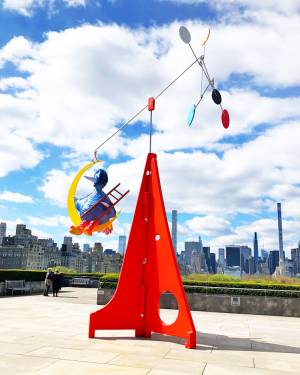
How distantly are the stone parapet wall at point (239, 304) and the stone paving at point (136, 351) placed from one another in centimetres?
394

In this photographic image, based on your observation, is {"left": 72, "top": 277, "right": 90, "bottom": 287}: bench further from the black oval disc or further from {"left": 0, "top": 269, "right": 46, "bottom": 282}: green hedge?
the black oval disc

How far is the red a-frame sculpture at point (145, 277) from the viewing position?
8.80 m

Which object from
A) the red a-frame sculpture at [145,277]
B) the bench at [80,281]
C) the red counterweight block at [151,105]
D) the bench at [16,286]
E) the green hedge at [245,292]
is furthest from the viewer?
the bench at [80,281]

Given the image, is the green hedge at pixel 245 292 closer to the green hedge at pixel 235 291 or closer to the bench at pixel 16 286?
the green hedge at pixel 235 291

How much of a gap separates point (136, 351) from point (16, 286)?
50.3 feet

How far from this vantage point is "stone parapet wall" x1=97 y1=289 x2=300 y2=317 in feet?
50.4

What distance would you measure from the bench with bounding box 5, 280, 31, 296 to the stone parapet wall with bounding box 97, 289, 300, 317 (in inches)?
255

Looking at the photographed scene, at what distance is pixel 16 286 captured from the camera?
20859 mm

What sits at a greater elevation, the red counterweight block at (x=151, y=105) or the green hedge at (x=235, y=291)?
the red counterweight block at (x=151, y=105)

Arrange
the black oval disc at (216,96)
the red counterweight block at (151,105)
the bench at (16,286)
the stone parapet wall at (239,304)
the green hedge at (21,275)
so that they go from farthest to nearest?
the green hedge at (21,275) < the bench at (16,286) < the stone parapet wall at (239,304) < the red counterweight block at (151,105) < the black oval disc at (216,96)

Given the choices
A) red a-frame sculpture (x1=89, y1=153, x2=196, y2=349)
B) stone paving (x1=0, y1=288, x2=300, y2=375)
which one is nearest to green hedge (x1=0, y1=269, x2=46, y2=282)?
stone paving (x1=0, y1=288, x2=300, y2=375)

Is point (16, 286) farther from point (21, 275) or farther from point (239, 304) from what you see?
point (239, 304)

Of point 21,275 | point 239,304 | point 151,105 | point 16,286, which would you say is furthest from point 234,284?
point 21,275

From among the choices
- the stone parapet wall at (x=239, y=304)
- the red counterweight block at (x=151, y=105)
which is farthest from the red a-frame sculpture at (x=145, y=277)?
the stone parapet wall at (x=239, y=304)
